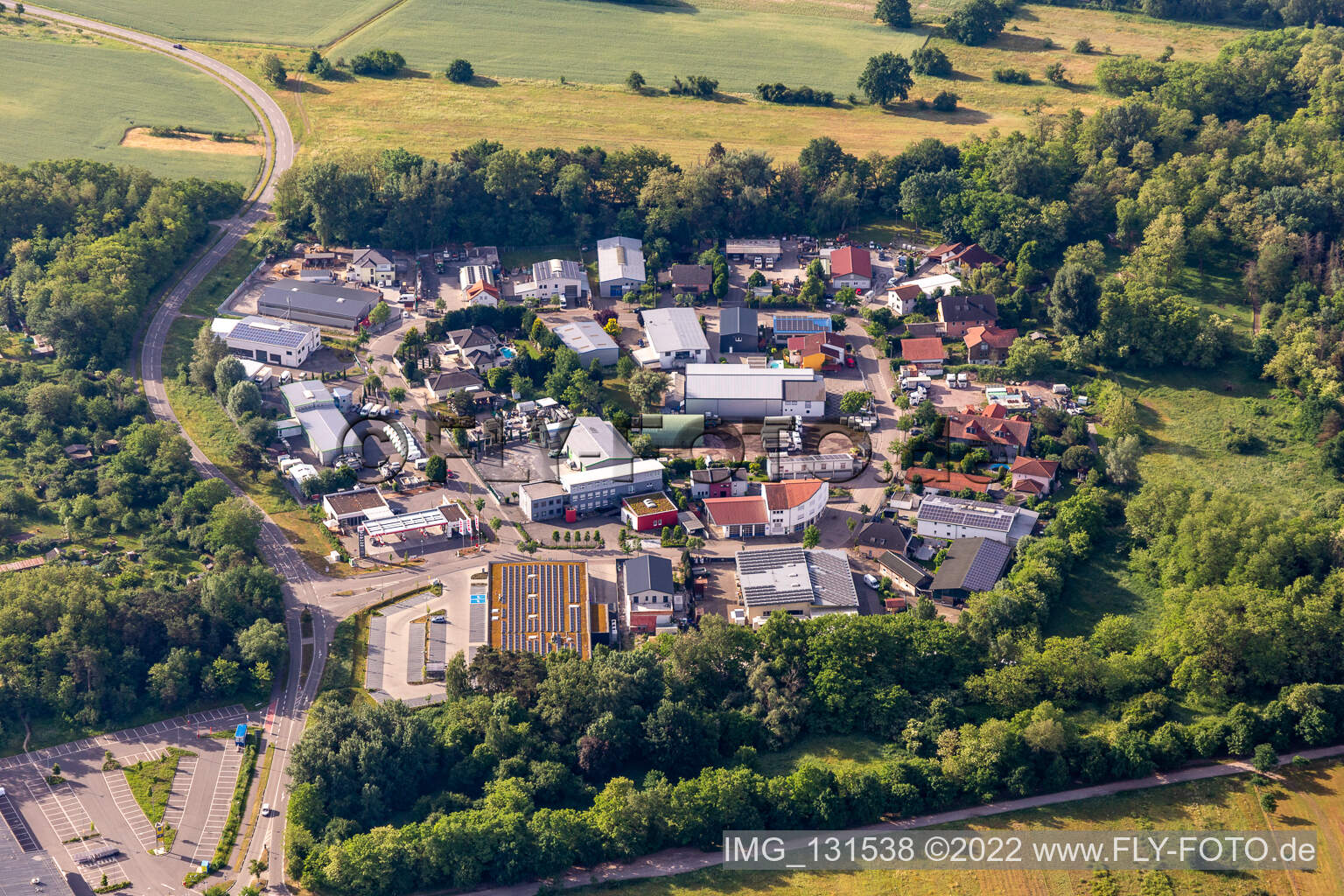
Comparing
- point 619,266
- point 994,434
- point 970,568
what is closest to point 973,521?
point 970,568

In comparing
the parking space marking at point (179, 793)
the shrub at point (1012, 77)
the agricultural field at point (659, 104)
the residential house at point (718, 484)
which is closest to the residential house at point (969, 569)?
the residential house at point (718, 484)

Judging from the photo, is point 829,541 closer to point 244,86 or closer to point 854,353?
point 854,353

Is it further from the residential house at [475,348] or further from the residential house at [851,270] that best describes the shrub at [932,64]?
the residential house at [475,348]

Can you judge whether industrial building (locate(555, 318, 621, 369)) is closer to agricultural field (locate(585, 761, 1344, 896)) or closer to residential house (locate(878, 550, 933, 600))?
residential house (locate(878, 550, 933, 600))

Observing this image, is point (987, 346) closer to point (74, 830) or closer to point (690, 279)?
point (690, 279)

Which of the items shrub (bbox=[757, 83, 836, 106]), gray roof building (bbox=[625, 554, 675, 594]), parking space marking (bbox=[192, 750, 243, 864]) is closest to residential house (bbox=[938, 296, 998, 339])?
gray roof building (bbox=[625, 554, 675, 594])
